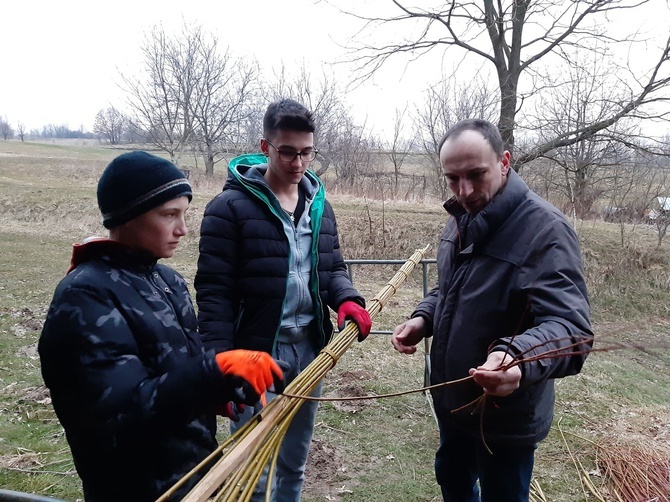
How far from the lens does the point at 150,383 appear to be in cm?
119

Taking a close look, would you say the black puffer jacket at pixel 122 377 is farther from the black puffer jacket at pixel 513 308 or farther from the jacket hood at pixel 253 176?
the black puffer jacket at pixel 513 308

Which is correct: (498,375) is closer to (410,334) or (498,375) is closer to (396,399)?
(410,334)

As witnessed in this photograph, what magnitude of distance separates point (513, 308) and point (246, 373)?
0.92 metres

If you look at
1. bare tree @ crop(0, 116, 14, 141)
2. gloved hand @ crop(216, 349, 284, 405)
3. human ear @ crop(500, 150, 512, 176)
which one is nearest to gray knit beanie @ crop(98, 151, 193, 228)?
gloved hand @ crop(216, 349, 284, 405)

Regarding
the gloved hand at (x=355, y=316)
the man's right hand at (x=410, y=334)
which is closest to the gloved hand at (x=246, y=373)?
the gloved hand at (x=355, y=316)

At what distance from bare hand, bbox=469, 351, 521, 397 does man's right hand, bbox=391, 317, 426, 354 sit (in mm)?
722

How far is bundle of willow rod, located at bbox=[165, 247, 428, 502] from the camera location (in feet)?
3.76

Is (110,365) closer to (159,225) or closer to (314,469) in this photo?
(159,225)

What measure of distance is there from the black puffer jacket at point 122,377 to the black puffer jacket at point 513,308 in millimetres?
900

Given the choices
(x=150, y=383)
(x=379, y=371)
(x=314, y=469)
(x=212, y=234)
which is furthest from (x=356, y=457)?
(x=150, y=383)

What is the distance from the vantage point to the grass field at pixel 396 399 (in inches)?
113

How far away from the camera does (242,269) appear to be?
1.92m

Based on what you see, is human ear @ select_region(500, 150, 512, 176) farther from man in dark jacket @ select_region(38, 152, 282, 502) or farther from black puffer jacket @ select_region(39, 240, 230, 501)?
black puffer jacket @ select_region(39, 240, 230, 501)

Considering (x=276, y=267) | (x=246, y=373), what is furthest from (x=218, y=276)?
(x=246, y=373)
